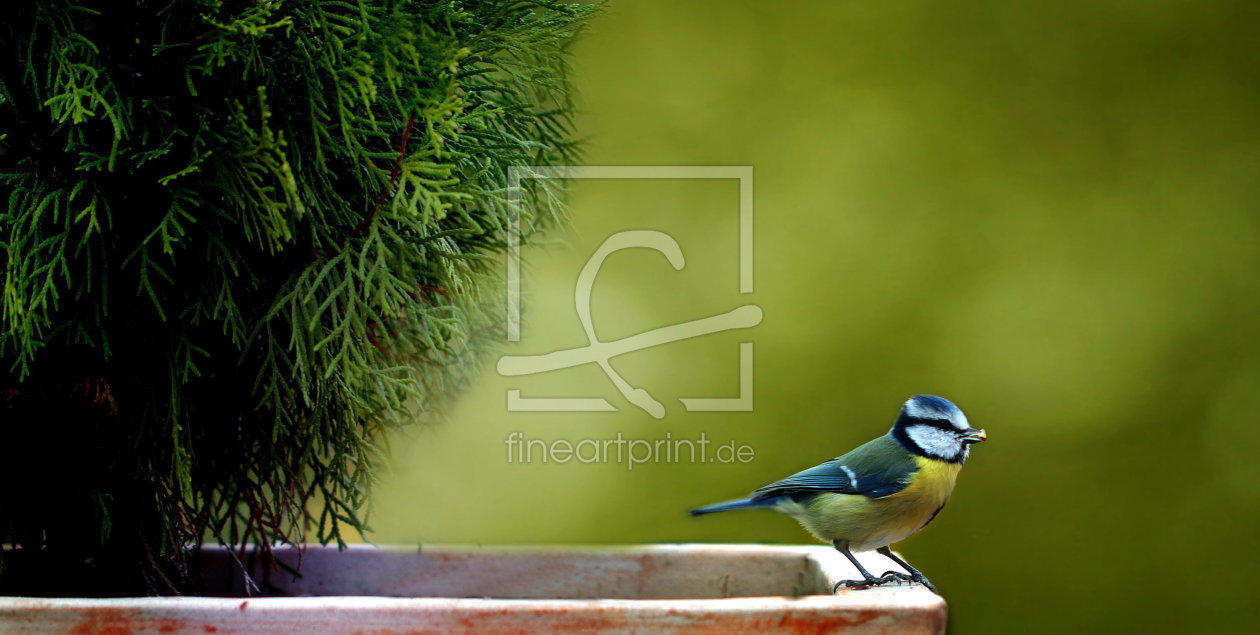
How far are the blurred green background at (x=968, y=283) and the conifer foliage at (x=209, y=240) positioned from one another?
55 cm

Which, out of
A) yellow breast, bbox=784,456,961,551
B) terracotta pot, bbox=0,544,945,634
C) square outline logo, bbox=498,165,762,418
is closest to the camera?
terracotta pot, bbox=0,544,945,634

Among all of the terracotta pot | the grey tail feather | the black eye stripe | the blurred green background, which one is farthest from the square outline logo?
the black eye stripe

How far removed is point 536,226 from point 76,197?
0.44 meters

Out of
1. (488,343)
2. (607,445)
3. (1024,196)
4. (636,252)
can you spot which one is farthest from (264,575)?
(1024,196)

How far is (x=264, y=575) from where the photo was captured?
104 cm

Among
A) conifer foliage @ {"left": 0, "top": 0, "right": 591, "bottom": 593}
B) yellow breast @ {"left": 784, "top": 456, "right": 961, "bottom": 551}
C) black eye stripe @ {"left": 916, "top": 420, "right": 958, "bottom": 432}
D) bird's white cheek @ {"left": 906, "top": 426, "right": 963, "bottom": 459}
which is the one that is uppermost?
conifer foliage @ {"left": 0, "top": 0, "right": 591, "bottom": 593}

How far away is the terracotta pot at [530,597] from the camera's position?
783 millimetres

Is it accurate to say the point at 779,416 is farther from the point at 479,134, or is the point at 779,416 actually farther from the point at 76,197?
the point at 76,197

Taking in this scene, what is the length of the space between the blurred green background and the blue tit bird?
1.79 ft

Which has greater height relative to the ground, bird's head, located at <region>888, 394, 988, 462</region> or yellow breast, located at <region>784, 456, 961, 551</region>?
bird's head, located at <region>888, 394, 988, 462</region>

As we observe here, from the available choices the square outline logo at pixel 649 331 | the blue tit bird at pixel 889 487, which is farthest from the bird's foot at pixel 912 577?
the square outline logo at pixel 649 331

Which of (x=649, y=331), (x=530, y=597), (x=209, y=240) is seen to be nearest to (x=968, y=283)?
(x=649, y=331)

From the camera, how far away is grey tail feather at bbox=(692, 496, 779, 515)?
87 cm

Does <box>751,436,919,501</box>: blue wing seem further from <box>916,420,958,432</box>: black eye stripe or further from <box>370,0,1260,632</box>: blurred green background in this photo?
<box>370,0,1260,632</box>: blurred green background
